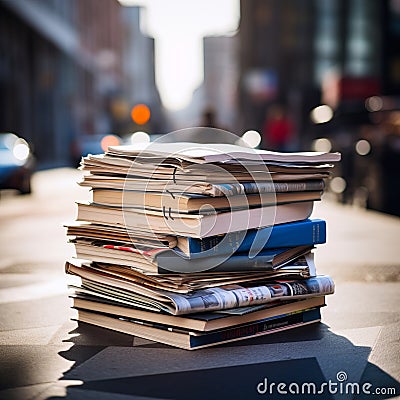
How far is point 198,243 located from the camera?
3.78 metres

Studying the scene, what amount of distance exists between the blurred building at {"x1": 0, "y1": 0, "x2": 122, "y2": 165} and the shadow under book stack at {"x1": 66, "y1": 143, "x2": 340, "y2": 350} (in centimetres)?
3624

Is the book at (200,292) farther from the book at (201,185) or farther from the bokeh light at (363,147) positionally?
the bokeh light at (363,147)

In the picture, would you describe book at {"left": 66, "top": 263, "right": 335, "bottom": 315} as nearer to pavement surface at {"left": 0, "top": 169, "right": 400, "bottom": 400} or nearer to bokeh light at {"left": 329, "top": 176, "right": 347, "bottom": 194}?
pavement surface at {"left": 0, "top": 169, "right": 400, "bottom": 400}

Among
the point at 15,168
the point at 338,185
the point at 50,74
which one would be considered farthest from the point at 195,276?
the point at 50,74

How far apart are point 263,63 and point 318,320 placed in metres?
89.4

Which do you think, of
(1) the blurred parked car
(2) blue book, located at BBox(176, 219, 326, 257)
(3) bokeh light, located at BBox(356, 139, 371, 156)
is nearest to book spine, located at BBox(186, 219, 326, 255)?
(2) blue book, located at BBox(176, 219, 326, 257)

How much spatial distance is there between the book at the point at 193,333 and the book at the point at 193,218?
17.4 inches

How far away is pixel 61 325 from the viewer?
4293mm

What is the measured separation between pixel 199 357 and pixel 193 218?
1.93 feet

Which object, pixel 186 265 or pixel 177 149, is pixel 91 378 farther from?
pixel 177 149

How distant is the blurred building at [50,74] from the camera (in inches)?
1658

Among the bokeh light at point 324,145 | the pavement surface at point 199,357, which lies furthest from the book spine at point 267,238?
the bokeh light at point 324,145

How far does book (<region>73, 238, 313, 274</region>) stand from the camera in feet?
12.3

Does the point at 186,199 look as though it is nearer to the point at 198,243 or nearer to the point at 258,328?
the point at 198,243
